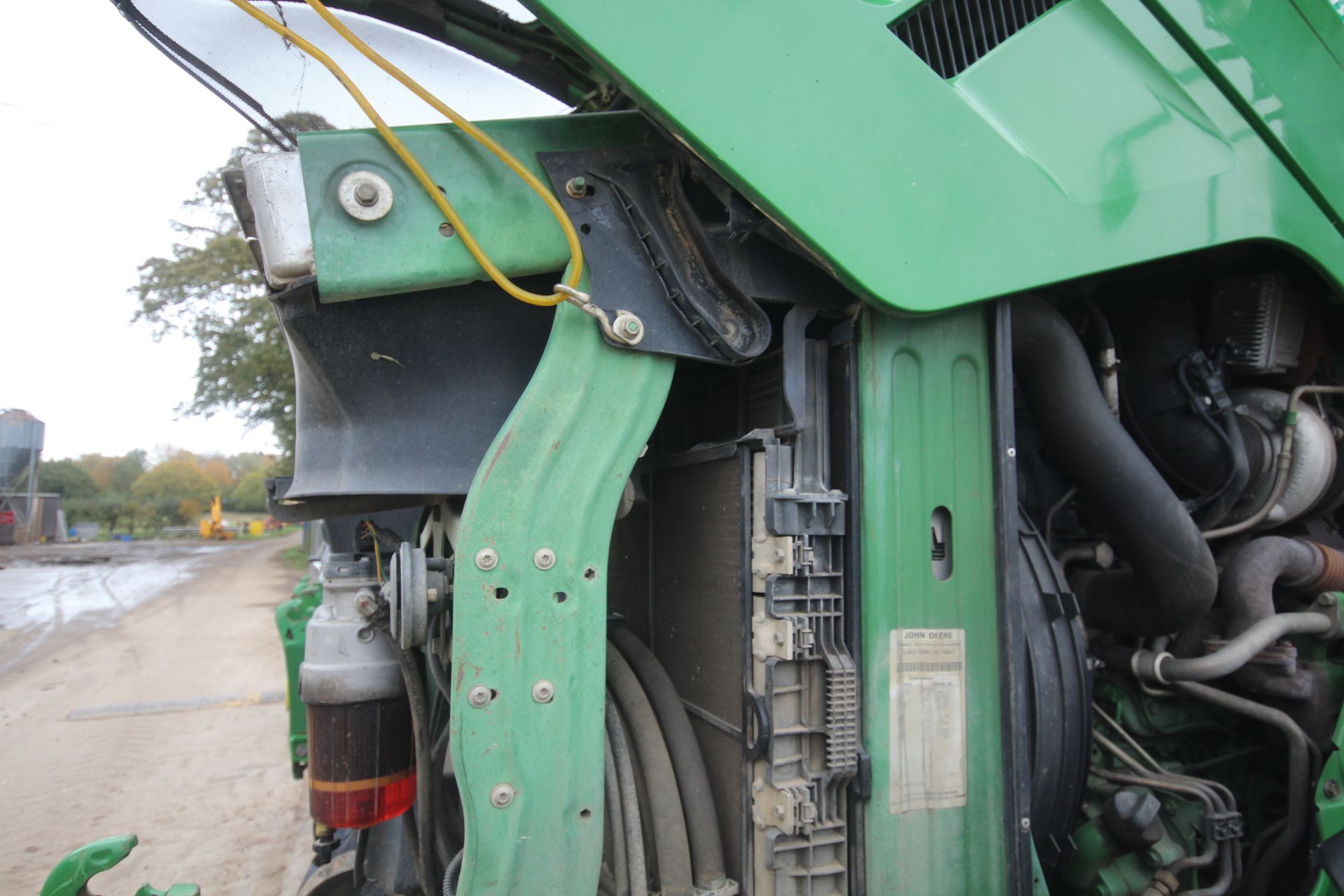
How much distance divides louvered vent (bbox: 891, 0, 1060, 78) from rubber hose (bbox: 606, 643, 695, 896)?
5.29 ft

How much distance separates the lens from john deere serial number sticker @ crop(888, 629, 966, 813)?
5.76 ft

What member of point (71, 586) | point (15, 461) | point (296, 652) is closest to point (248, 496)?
point (15, 461)

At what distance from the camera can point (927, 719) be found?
1.78 m

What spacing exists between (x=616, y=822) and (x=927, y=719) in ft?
2.40

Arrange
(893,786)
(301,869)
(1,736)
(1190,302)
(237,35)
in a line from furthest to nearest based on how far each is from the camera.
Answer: (1,736) < (301,869) < (1190,302) < (237,35) < (893,786)

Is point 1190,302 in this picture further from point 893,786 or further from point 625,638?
point 625,638

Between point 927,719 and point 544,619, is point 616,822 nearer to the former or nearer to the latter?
point 544,619

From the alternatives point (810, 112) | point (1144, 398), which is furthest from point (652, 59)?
point (1144, 398)

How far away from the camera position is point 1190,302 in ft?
8.00

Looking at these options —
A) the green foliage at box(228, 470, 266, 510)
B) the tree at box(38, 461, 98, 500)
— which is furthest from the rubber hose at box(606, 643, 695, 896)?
the green foliage at box(228, 470, 266, 510)

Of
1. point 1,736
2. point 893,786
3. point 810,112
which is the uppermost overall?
point 810,112

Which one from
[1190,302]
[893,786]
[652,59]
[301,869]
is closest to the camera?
[652,59]

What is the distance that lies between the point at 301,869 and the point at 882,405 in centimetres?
355

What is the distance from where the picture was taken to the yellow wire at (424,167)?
1.51m
